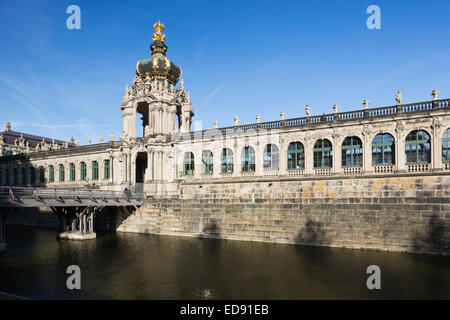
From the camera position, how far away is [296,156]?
91.6ft

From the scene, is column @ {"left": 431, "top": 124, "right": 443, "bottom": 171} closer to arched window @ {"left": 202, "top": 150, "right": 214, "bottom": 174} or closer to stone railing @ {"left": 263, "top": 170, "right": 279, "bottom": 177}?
stone railing @ {"left": 263, "top": 170, "right": 279, "bottom": 177}

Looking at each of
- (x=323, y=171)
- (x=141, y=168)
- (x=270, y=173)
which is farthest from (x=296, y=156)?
(x=141, y=168)

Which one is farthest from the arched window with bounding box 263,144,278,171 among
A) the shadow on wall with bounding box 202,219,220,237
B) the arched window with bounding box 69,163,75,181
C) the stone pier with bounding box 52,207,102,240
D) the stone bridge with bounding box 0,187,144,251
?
the arched window with bounding box 69,163,75,181

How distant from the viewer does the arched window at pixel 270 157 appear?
94.5 ft

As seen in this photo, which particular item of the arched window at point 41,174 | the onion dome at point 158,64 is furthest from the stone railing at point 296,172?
the arched window at point 41,174

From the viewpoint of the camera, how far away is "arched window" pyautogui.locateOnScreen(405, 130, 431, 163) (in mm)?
22922

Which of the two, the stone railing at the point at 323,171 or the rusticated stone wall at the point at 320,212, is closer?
the rusticated stone wall at the point at 320,212

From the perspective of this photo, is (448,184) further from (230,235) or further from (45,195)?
(45,195)

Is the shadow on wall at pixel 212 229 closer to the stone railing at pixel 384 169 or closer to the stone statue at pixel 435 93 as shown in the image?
the stone railing at pixel 384 169

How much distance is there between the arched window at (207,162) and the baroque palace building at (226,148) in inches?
4.5

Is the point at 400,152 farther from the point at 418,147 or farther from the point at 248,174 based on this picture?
the point at 248,174

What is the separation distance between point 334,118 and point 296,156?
196 inches

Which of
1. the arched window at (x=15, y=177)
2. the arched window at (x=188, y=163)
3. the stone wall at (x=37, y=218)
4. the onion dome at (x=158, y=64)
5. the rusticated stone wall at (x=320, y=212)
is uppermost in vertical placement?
the onion dome at (x=158, y=64)

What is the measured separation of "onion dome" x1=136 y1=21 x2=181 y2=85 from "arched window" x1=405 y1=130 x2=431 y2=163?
28.1 metres
